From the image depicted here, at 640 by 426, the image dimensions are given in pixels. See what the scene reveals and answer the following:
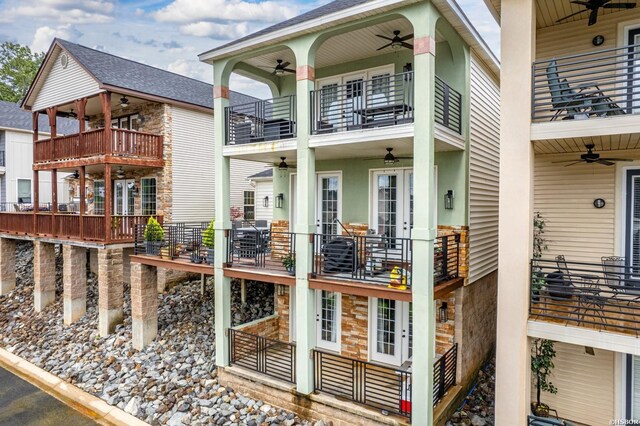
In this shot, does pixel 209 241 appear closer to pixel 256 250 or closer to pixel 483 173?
pixel 256 250

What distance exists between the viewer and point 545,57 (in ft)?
25.3

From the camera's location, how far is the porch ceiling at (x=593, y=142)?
20.2 feet

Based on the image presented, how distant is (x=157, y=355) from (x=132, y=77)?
421 inches

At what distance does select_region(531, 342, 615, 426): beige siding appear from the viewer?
7031mm

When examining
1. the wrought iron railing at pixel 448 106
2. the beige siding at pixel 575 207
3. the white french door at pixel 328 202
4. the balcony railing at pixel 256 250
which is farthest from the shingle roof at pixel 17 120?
the beige siding at pixel 575 207

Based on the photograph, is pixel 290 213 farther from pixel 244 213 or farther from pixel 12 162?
pixel 12 162

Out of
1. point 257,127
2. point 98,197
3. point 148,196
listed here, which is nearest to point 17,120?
point 98,197

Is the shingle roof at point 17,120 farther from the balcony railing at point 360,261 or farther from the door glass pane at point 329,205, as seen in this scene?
the balcony railing at point 360,261

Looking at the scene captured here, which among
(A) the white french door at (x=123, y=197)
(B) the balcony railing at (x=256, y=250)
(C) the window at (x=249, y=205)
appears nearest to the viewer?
(B) the balcony railing at (x=256, y=250)

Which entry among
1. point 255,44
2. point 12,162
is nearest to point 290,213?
point 255,44

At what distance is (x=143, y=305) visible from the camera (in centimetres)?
1168

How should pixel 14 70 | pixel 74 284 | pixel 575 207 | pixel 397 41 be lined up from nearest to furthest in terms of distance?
1. pixel 575 207
2. pixel 397 41
3. pixel 74 284
4. pixel 14 70

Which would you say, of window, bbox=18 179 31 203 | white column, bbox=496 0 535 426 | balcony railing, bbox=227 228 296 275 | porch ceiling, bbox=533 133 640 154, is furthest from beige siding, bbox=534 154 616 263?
window, bbox=18 179 31 203

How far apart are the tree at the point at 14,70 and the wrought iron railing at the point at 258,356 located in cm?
4080
